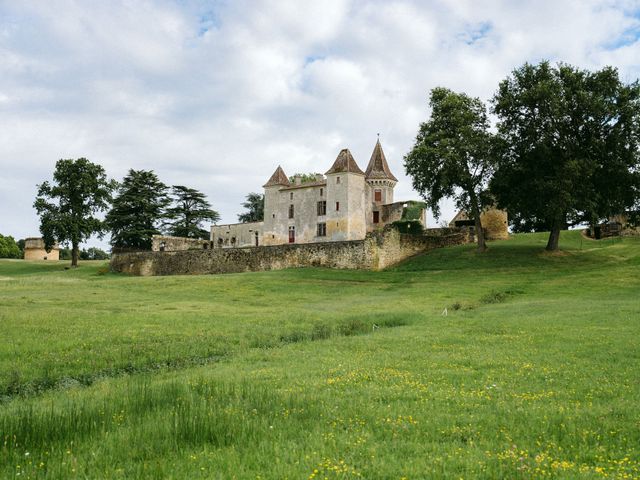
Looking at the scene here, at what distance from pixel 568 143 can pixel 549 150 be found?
2.17 m

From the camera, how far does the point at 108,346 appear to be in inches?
610

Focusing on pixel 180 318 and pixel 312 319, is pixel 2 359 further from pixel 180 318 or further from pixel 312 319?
pixel 312 319

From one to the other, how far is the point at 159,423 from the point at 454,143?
43.1 metres

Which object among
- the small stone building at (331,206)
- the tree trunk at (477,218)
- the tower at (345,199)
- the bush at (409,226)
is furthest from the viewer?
the small stone building at (331,206)

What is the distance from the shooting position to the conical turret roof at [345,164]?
201 feet

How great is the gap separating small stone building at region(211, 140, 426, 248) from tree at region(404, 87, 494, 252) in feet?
40.7

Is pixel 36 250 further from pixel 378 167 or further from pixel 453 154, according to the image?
pixel 453 154

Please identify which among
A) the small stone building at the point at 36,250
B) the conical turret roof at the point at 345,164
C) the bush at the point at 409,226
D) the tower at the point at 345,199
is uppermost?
the conical turret roof at the point at 345,164

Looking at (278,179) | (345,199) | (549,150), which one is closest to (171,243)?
(278,179)

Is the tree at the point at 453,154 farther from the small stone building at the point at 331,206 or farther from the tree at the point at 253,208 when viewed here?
the tree at the point at 253,208

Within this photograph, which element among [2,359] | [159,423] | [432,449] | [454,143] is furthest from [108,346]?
[454,143]

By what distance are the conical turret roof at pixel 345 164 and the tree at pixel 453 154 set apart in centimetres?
1172

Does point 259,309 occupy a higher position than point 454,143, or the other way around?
point 454,143

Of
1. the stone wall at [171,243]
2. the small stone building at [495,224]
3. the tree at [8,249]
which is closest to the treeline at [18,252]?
the tree at [8,249]
